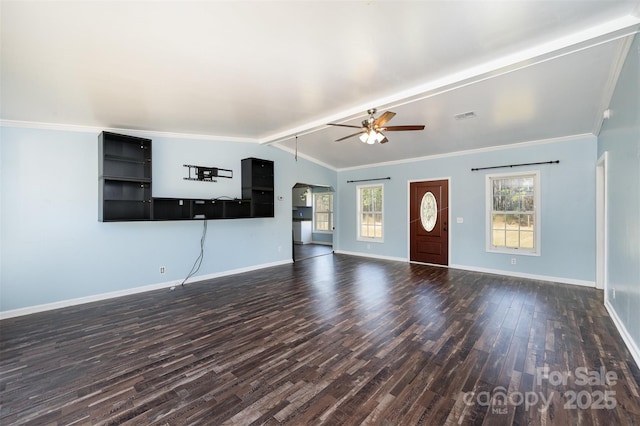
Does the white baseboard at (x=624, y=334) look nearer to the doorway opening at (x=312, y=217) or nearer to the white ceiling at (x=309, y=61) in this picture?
the white ceiling at (x=309, y=61)

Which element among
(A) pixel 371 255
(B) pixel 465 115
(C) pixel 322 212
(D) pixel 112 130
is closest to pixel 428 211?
(A) pixel 371 255

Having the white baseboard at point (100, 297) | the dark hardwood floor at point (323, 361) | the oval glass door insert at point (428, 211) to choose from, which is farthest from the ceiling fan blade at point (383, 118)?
the white baseboard at point (100, 297)

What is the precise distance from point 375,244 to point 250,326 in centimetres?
510

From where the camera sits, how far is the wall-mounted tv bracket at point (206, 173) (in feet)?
17.1

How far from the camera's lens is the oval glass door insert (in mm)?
6637

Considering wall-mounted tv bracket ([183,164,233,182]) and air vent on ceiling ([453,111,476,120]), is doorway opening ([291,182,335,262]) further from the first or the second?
air vent on ceiling ([453,111,476,120])

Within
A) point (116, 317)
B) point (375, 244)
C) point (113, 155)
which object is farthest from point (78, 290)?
point (375, 244)

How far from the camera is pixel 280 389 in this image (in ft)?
6.94

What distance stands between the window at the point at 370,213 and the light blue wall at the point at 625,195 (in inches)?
184

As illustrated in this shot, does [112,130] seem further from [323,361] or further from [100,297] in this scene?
[323,361]

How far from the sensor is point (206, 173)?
537 cm

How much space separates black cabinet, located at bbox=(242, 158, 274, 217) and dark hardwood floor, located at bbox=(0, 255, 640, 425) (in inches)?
84.4

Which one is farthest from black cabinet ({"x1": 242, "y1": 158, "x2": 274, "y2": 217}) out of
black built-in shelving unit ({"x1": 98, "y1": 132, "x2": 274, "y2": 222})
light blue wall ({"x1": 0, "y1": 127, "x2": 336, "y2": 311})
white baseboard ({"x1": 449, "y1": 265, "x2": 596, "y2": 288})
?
white baseboard ({"x1": 449, "y1": 265, "x2": 596, "y2": 288})

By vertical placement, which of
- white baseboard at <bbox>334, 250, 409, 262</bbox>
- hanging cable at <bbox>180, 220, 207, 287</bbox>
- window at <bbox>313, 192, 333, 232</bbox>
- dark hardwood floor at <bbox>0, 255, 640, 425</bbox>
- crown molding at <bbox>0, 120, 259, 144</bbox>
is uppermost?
crown molding at <bbox>0, 120, 259, 144</bbox>
